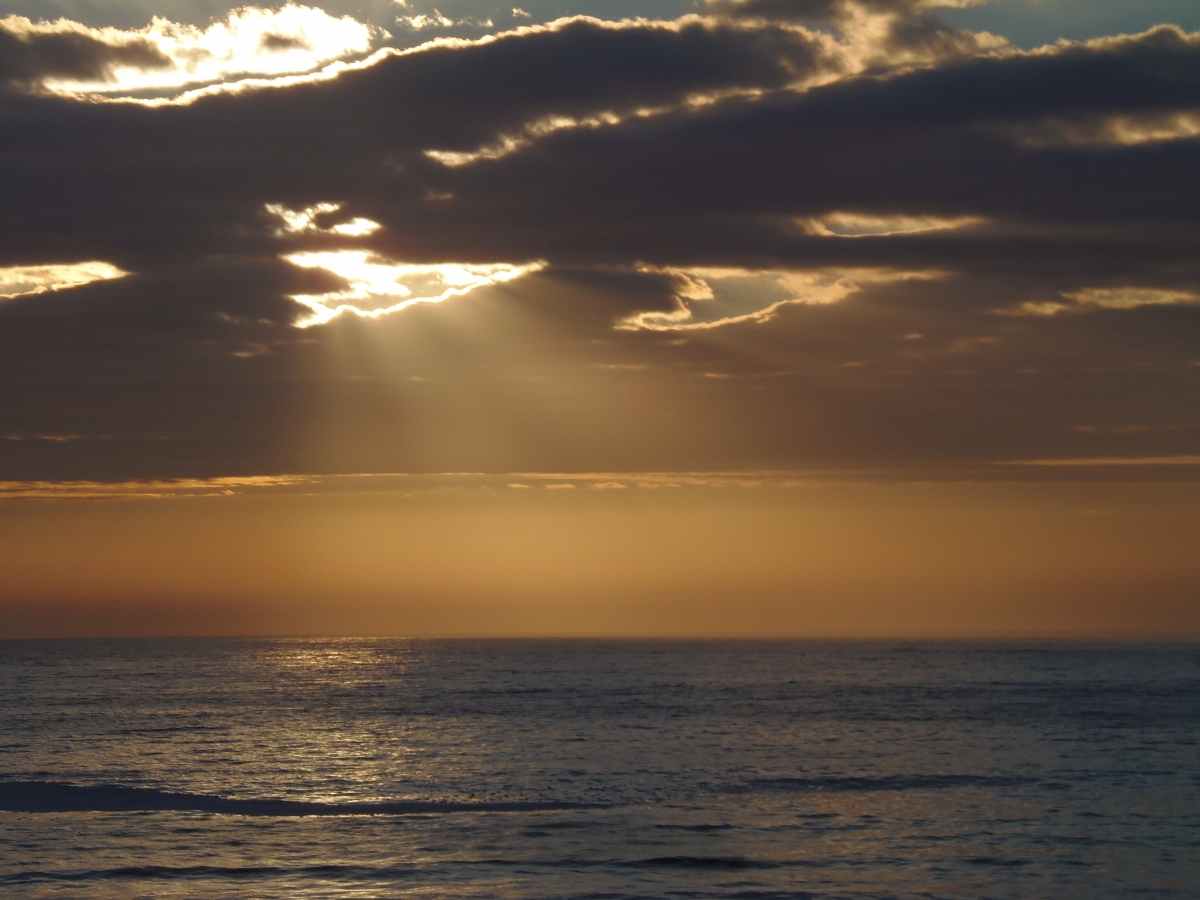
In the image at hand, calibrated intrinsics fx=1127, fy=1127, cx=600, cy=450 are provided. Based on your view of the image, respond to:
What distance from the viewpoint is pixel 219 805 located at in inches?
1596

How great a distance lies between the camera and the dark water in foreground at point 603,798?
29.8 metres

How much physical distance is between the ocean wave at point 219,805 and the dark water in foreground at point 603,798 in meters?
0.21

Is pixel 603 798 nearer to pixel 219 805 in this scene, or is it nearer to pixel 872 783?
pixel 872 783

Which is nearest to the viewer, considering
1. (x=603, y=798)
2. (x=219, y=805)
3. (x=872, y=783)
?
(x=219, y=805)

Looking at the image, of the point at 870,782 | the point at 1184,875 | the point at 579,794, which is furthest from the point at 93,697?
the point at 1184,875

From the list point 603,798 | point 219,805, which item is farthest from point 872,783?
point 219,805

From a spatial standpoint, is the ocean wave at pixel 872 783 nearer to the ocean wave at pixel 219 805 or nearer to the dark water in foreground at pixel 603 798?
the dark water in foreground at pixel 603 798

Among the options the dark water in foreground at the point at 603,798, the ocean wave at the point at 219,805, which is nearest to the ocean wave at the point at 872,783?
the dark water in foreground at the point at 603,798

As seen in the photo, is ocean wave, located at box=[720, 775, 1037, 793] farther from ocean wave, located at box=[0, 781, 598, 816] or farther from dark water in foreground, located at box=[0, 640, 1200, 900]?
ocean wave, located at box=[0, 781, 598, 816]

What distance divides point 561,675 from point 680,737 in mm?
71387

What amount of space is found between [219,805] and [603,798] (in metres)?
13.9

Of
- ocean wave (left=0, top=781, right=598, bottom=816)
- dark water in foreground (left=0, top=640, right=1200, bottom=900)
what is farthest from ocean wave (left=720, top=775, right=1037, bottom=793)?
ocean wave (left=0, top=781, right=598, bottom=816)

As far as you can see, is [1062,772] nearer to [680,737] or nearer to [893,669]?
[680,737]

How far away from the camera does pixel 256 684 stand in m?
115
